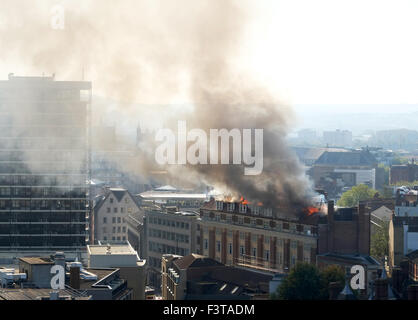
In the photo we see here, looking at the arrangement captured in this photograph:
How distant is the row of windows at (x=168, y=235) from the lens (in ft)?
297

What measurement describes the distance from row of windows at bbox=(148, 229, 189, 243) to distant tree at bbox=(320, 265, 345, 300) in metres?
31.9

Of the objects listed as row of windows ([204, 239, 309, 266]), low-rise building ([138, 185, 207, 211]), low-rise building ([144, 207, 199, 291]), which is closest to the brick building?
row of windows ([204, 239, 309, 266])

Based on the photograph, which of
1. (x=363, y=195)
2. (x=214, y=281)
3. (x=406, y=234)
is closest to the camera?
(x=214, y=281)

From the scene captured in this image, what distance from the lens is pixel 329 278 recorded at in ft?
184

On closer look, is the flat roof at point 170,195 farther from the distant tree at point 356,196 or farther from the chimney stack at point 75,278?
the chimney stack at point 75,278

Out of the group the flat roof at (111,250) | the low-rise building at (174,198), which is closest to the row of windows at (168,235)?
the low-rise building at (174,198)

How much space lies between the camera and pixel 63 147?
89438mm

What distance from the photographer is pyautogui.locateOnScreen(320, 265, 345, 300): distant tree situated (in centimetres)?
5393

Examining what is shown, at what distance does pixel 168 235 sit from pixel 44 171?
11.7 meters

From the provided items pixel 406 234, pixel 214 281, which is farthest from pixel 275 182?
pixel 214 281

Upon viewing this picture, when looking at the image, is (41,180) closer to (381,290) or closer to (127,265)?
(127,265)

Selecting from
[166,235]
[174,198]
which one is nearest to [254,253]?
[166,235]
